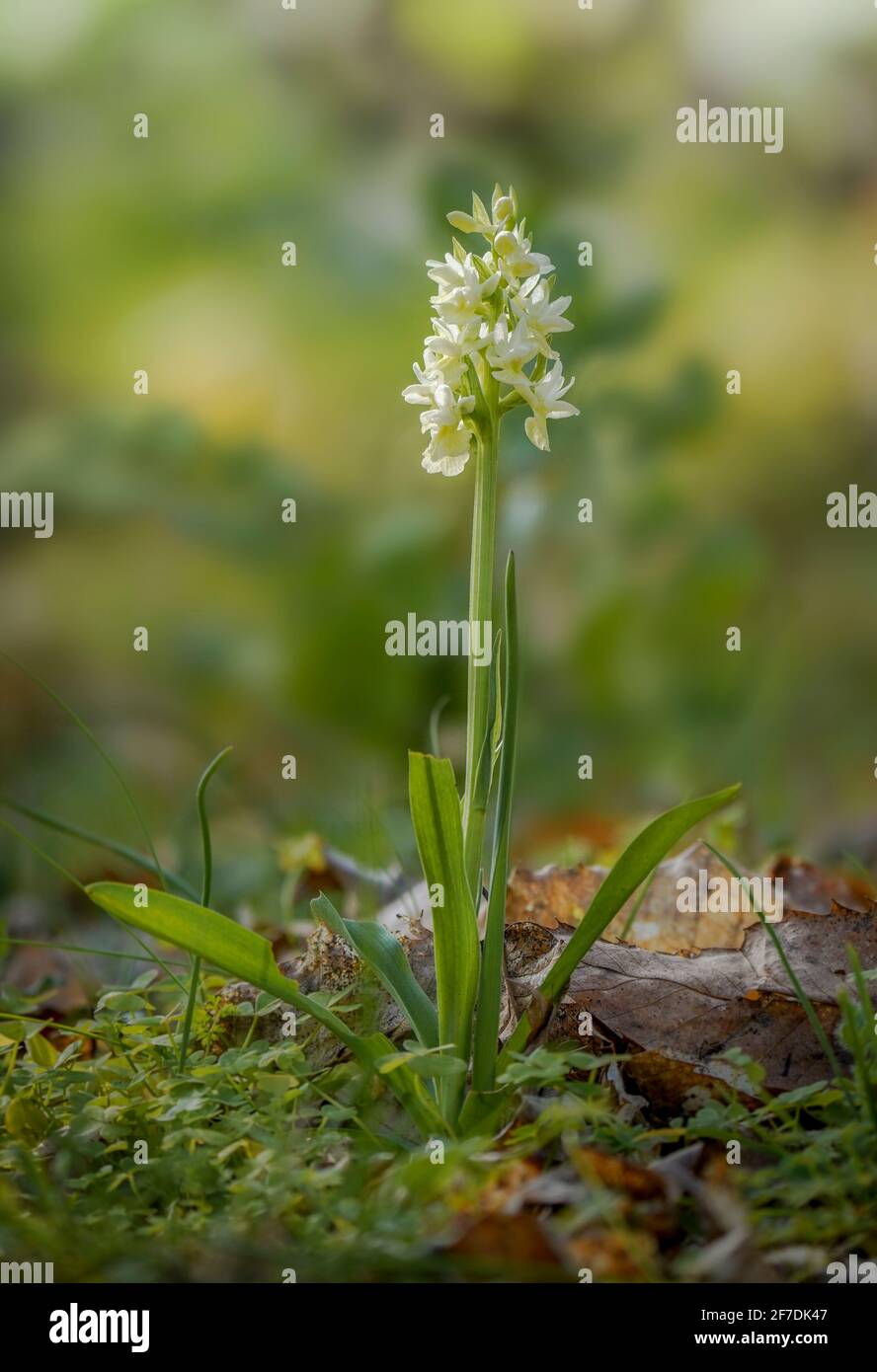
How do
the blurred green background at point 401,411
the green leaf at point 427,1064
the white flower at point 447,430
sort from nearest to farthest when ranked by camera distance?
the green leaf at point 427,1064 → the white flower at point 447,430 → the blurred green background at point 401,411

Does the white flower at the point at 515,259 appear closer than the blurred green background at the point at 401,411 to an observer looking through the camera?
Yes

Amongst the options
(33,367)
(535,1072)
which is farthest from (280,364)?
(535,1072)

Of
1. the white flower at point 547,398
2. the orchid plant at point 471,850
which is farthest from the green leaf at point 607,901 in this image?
the white flower at point 547,398

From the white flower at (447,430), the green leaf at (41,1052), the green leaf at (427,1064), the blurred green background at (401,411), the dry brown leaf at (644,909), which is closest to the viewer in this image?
the green leaf at (427,1064)

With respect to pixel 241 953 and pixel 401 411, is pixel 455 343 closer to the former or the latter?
pixel 241 953

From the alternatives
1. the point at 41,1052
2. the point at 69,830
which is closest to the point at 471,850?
the point at 69,830

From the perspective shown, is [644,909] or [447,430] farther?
[644,909]

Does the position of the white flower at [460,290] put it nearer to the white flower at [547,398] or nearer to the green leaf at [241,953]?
the white flower at [547,398]

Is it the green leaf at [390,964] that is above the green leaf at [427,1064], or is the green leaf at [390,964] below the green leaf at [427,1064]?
above
